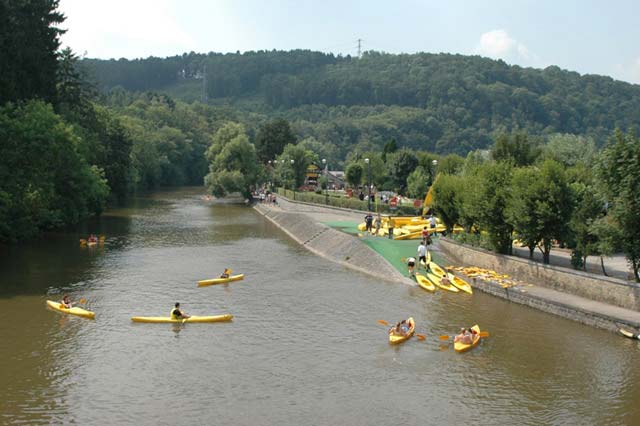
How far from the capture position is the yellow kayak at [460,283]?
117 ft

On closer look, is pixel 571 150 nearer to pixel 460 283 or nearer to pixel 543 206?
pixel 543 206

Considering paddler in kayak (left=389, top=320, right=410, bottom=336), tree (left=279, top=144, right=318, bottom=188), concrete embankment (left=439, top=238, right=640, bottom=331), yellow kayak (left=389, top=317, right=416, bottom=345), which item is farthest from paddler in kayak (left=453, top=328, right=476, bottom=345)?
tree (left=279, top=144, right=318, bottom=188)

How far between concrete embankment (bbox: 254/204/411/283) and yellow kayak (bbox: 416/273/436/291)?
71cm

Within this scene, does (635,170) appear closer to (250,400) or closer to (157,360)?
(250,400)

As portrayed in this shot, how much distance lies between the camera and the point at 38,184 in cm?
4812

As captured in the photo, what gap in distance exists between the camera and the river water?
20.1m

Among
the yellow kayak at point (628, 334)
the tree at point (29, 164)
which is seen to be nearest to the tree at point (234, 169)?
the tree at point (29, 164)

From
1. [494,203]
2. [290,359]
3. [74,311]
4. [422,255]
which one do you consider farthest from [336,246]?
[290,359]

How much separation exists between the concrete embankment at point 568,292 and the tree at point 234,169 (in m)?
62.7

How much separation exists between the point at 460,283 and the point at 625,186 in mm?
10878

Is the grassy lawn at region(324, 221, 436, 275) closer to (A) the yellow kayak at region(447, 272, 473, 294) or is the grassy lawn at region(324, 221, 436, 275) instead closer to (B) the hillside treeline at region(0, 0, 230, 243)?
(A) the yellow kayak at region(447, 272, 473, 294)

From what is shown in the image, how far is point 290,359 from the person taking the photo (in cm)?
2459

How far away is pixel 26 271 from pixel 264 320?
19390 mm

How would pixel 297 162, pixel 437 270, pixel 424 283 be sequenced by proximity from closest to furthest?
pixel 424 283, pixel 437 270, pixel 297 162
